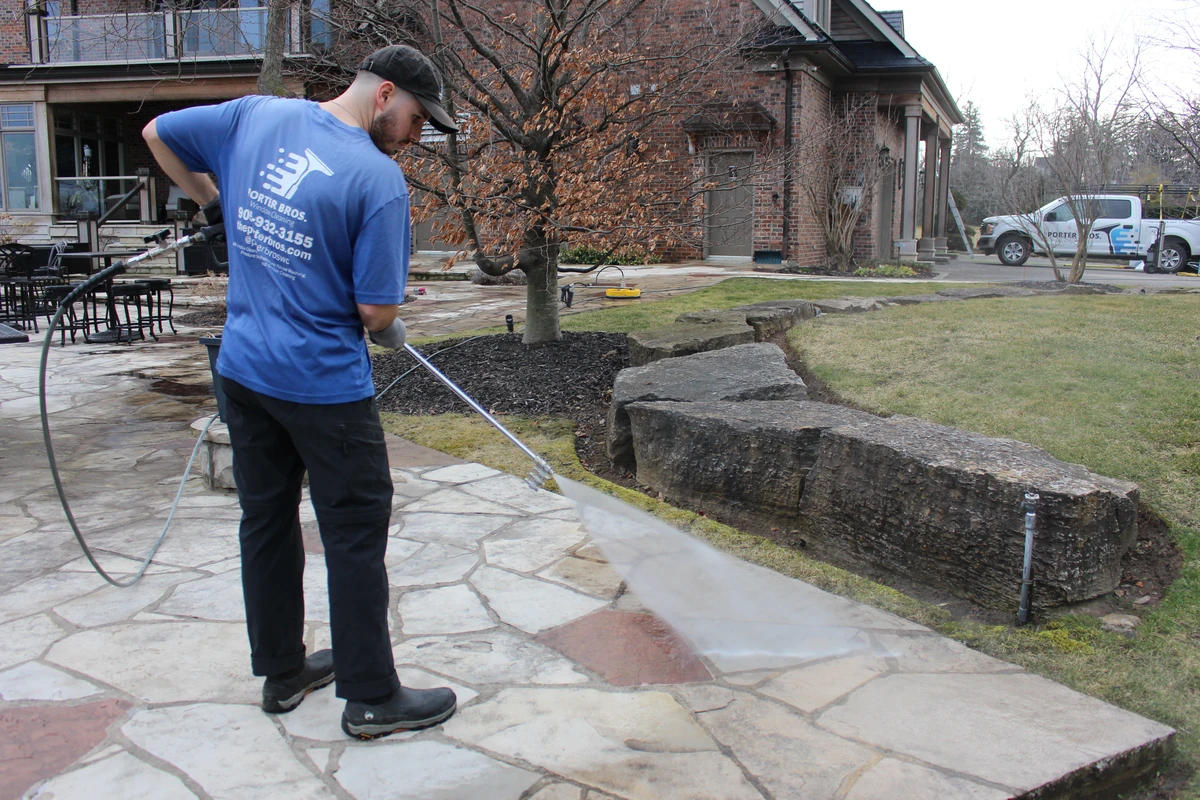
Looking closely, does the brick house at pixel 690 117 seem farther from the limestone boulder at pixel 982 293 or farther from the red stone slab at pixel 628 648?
the red stone slab at pixel 628 648

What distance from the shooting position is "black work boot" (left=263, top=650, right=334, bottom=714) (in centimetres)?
257

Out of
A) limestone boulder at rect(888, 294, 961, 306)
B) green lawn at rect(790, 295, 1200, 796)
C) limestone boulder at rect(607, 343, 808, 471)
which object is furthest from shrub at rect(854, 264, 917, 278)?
limestone boulder at rect(607, 343, 808, 471)

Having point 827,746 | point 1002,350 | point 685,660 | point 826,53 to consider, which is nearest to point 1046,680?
point 827,746

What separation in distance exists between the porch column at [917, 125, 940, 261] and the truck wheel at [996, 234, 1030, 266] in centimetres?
164

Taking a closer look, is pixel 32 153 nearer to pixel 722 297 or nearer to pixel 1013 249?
pixel 722 297

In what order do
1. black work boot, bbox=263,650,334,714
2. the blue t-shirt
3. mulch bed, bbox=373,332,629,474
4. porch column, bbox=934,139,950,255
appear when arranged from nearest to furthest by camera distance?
the blue t-shirt, black work boot, bbox=263,650,334,714, mulch bed, bbox=373,332,629,474, porch column, bbox=934,139,950,255

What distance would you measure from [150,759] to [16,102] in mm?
24344

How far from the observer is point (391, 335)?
8.02 feet

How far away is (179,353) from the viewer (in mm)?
9438

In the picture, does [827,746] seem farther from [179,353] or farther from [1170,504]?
[179,353]

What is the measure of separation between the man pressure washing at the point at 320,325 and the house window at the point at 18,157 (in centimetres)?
2373

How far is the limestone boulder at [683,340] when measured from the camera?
20.8ft

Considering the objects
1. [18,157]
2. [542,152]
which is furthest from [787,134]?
[18,157]

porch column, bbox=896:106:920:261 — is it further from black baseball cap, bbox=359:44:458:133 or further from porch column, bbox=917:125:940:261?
black baseball cap, bbox=359:44:458:133
